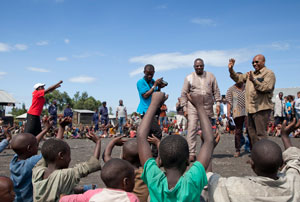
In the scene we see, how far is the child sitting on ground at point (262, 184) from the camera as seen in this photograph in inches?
84.2

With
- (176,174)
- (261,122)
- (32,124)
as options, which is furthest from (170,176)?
(32,124)

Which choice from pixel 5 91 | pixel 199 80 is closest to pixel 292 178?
pixel 199 80

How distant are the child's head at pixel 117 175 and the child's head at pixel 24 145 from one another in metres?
1.25

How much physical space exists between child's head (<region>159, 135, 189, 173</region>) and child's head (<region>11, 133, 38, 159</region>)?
63.6 inches

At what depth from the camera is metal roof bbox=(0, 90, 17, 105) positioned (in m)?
35.2

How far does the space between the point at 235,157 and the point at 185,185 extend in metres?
5.74

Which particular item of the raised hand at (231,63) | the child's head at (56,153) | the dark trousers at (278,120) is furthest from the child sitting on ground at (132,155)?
the dark trousers at (278,120)

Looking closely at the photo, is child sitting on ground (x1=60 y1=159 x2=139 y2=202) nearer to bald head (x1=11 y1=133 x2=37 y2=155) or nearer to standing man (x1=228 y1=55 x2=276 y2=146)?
bald head (x1=11 y1=133 x2=37 y2=155)

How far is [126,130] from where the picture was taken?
1816cm

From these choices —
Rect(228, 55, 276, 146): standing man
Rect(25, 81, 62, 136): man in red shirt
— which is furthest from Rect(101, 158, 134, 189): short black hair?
Rect(25, 81, 62, 136): man in red shirt

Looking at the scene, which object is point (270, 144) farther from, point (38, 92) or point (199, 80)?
point (38, 92)

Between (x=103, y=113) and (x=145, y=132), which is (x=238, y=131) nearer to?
(x=145, y=132)

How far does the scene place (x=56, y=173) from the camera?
97.7 inches

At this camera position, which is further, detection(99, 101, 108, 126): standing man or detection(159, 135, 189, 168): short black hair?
detection(99, 101, 108, 126): standing man
